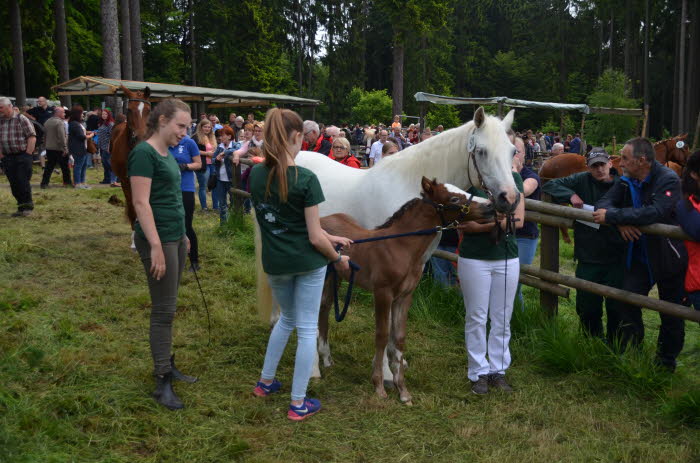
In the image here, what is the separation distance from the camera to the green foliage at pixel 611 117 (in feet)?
103

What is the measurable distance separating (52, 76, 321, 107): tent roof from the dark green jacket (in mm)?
7897

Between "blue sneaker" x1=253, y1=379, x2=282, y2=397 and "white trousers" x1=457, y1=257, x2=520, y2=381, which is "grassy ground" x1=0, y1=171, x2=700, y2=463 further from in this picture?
"white trousers" x1=457, y1=257, x2=520, y2=381

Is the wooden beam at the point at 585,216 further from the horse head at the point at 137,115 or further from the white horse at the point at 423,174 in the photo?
the horse head at the point at 137,115

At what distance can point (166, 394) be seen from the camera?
4.00 meters

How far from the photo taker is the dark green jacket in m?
4.89

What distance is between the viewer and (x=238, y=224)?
9828 mm

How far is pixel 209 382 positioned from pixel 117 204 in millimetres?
8356

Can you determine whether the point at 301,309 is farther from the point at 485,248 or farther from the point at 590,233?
the point at 590,233

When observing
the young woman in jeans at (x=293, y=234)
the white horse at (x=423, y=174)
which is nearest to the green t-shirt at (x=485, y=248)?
the white horse at (x=423, y=174)

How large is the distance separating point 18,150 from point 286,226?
817 centimetres

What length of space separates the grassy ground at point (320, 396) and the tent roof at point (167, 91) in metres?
6.27

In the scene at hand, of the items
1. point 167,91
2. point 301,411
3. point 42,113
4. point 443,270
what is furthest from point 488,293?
point 42,113

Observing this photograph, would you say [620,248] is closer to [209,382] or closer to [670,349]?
[670,349]

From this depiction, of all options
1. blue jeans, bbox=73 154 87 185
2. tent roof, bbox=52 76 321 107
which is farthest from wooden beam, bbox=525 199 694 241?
blue jeans, bbox=73 154 87 185
